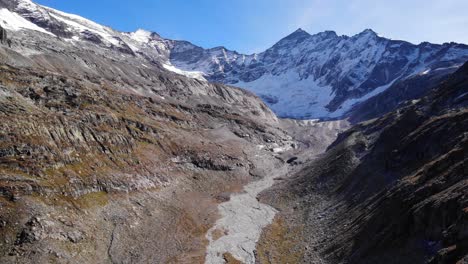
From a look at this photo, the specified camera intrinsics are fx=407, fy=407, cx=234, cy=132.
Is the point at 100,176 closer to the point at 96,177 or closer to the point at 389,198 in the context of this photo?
the point at 96,177

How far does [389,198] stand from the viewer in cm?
6122

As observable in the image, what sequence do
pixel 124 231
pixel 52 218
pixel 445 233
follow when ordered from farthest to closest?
pixel 124 231
pixel 52 218
pixel 445 233

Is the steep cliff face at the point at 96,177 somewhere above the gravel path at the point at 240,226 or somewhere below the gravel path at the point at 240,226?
above

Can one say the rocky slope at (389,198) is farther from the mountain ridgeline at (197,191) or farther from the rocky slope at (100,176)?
the rocky slope at (100,176)

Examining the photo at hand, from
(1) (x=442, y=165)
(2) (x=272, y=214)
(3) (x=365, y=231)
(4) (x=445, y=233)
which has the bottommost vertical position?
(2) (x=272, y=214)

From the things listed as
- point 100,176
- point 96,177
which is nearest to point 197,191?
point 100,176

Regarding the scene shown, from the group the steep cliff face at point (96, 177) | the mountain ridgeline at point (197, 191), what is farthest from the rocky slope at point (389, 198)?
the steep cliff face at point (96, 177)

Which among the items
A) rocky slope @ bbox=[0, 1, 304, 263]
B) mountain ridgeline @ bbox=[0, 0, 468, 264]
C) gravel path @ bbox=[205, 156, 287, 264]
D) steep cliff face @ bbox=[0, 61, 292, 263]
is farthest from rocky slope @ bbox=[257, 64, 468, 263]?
steep cliff face @ bbox=[0, 61, 292, 263]

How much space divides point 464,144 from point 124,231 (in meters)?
52.0

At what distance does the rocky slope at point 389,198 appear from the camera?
45.6 metres

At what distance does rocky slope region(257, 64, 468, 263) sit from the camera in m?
45.6

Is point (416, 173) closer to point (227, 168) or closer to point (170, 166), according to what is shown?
point (170, 166)

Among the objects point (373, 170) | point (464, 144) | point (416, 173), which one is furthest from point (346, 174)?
point (464, 144)

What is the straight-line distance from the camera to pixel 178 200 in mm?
85188
